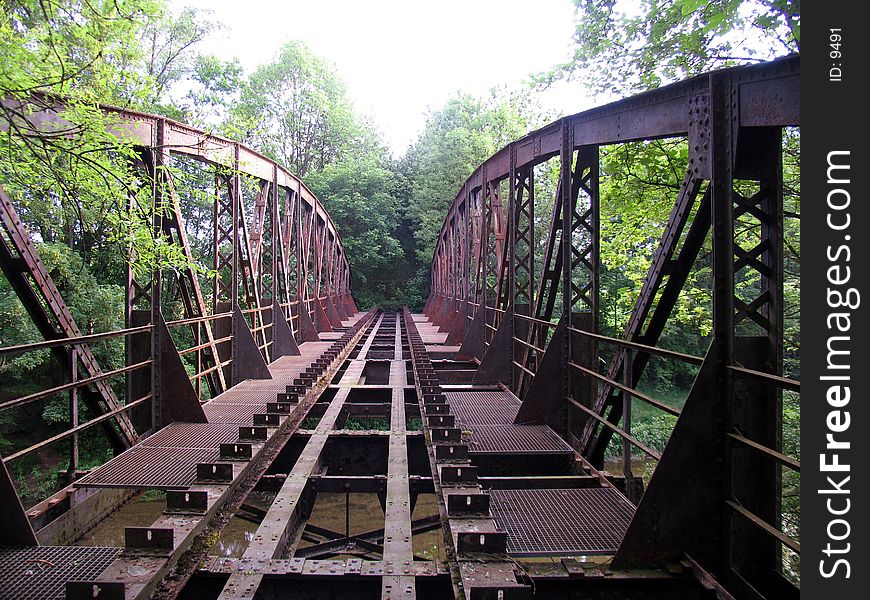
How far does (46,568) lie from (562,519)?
3.08 m

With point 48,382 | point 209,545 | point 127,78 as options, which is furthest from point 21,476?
point 209,545

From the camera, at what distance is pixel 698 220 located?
3.37 metres

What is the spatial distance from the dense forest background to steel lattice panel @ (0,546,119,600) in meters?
2.37

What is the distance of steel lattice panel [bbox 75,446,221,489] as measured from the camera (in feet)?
14.1

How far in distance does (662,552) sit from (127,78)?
5570 millimetres

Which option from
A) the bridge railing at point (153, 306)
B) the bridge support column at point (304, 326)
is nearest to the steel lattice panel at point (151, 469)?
the bridge railing at point (153, 306)

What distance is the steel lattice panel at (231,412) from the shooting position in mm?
6168

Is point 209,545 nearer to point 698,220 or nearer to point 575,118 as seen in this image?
point 698,220

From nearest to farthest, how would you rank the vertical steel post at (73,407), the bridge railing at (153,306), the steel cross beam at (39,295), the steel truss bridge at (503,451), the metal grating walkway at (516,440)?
the steel truss bridge at (503,451) → the steel cross beam at (39,295) → the bridge railing at (153,306) → the vertical steel post at (73,407) → the metal grating walkway at (516,440)

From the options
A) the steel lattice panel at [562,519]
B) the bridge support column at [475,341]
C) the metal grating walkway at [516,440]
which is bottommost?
the steel lattice panel at [562,519]

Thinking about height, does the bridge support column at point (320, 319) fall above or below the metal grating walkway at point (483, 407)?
above

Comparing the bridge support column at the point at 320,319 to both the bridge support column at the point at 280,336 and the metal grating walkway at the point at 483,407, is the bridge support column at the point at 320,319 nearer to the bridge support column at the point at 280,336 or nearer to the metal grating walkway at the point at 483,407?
the bridge support column at the point at 280,336

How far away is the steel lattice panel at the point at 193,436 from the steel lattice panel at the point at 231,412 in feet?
0.67

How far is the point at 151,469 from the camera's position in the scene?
4.62 m
